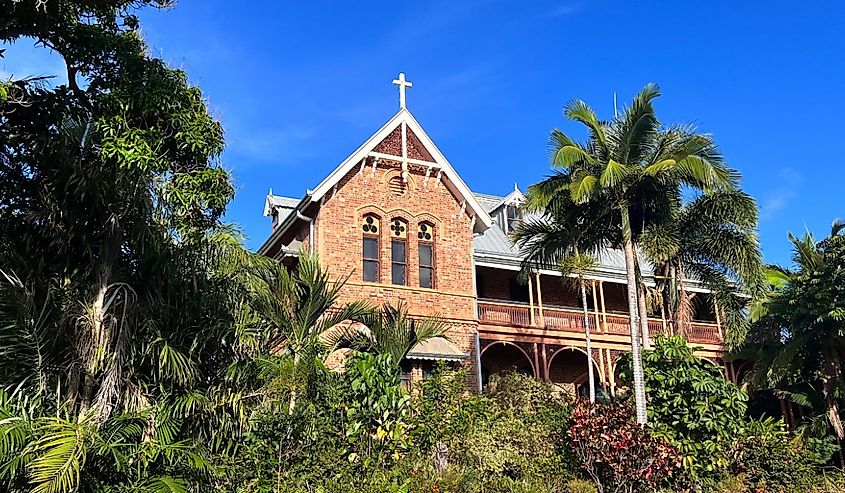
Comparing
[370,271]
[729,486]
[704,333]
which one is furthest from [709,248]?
[704,333]

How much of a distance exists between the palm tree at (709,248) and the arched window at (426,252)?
6012mm

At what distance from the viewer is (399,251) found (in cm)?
2058

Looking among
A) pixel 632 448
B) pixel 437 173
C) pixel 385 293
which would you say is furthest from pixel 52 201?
pixel 437 173

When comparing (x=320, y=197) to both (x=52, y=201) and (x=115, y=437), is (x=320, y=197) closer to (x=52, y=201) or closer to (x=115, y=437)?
(x=52, y=201)

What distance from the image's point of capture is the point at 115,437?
28.5 feet

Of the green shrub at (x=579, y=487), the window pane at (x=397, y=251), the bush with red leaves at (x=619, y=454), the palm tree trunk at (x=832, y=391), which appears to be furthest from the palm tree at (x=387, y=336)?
the palm tree trunk at (x=832, y=391)

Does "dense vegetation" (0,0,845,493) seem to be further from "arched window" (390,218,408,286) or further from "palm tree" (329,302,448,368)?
"arched window" (390,218,408,286)

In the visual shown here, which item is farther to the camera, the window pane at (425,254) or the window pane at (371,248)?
the window pane at (425,254)

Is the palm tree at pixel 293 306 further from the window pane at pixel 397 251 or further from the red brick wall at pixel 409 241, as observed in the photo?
the window pane at pixel 397 251

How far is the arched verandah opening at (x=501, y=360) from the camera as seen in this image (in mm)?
24397

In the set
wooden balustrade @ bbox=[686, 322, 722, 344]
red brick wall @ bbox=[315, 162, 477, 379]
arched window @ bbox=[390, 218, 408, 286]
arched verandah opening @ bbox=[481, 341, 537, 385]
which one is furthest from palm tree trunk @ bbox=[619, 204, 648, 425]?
wooden balustrade @ bbox=[686, 322, 722, 344]

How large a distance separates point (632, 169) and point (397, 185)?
282 inches

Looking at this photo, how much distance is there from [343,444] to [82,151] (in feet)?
17.7

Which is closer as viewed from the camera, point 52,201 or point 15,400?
point 15,400
